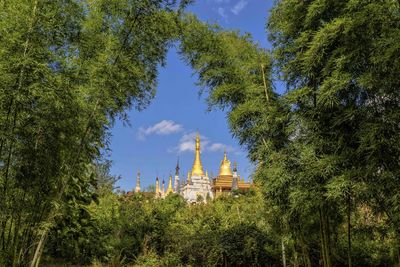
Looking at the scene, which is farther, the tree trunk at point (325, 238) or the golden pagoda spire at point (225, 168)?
the golden pagoda spire at point (225, 168)

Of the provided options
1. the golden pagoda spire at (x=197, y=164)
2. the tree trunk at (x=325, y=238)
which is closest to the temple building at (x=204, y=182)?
the golden pagoda spire at (x=197, y=164)

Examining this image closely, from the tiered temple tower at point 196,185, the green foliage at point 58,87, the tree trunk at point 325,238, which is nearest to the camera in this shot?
the green foliage at point 58,87

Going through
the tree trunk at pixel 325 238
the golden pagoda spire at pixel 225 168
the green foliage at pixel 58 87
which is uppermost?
the golden pagoda spire at pixel 225 168

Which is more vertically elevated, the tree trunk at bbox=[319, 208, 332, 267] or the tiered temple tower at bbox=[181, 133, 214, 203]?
the tiered temple tower at bbox=[181, 133, 214, 203]

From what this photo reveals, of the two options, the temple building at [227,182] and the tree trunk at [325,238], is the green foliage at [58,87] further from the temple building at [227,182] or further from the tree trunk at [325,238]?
the temple building at [227,182]

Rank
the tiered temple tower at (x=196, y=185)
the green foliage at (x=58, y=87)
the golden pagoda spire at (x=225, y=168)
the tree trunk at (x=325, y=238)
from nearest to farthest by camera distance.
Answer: the green foliage at (x=58, y=87) < the tree trunk at (x=325, y=238) < the tiered temple tower at (x=196, y=185) < the golden pagoda spire at (x=225, y=168)

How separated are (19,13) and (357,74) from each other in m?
2.52

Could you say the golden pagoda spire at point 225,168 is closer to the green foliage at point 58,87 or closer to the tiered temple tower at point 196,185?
the tiered temple tower at point 196,185

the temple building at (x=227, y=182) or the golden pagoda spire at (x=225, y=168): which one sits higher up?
the golden pagoda spire at (x=225, y=168)

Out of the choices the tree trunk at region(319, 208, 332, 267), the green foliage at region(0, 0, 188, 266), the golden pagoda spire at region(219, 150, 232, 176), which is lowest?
the tree trunk at region(319, 208, 332, 267)

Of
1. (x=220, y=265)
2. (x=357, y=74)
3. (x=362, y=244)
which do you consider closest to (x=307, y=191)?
(x=357, y=74)

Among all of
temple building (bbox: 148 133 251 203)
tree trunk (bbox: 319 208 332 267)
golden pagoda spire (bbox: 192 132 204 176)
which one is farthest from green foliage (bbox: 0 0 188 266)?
golden pagoda spire (bbox: 192 132 204 176)

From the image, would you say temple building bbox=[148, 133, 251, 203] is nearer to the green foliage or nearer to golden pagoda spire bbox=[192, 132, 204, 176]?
golden pagoda spire bbox=[192, 132, 204, 176]

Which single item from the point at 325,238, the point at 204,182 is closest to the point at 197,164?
the point at 204,182
